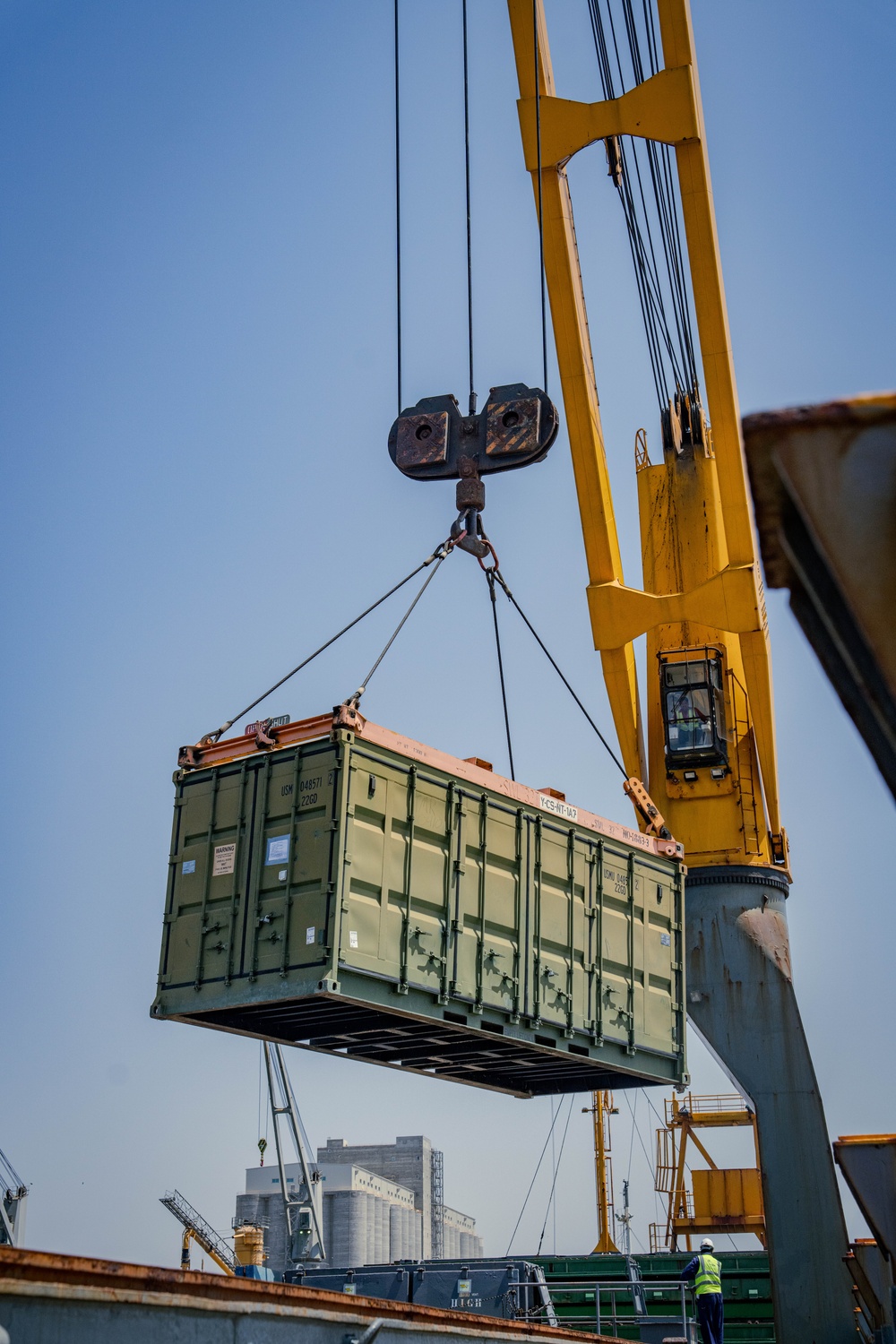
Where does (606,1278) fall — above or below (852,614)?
below

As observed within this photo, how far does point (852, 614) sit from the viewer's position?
8.07 feet

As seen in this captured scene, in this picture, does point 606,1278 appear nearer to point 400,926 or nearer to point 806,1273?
point 806,1273

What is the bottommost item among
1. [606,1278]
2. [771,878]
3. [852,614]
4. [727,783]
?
[606,1278]

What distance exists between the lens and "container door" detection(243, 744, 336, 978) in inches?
396

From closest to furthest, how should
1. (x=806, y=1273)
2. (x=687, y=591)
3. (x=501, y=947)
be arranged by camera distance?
(x=501, y=947), (x=806, y=1273), (x=687, y=591)

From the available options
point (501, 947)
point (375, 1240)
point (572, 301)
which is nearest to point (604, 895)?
point (501, 947)

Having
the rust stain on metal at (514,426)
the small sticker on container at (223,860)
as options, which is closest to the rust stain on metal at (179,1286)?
the small sticker on container at (223,860)

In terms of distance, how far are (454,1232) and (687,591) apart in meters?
53.8

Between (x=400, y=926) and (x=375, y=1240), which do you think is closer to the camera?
(x=400, y=926)

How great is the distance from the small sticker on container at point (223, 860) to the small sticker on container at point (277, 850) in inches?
15.7

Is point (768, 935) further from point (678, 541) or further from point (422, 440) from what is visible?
point (422, 440)

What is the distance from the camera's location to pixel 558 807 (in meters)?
12.2

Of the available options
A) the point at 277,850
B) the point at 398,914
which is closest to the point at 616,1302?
the point at 398,914

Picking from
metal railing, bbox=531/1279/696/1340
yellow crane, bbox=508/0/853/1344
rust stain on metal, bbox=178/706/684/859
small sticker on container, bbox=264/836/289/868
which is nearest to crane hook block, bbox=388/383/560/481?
rust stain on metal, bbox=178/706/684/859
